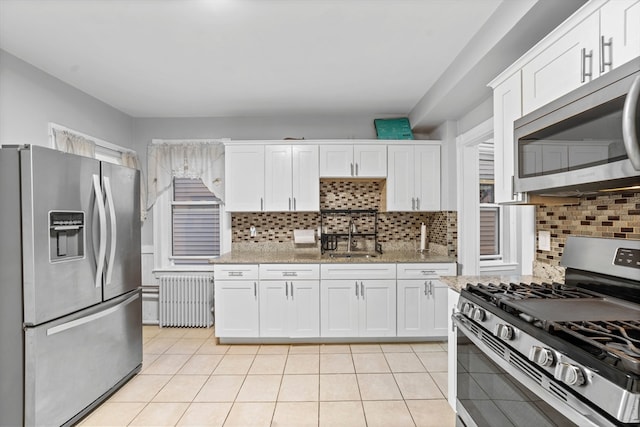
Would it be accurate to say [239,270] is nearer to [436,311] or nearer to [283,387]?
[283,387]

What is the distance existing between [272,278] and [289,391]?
1.18 meters

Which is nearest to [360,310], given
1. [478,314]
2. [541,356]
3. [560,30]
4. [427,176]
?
[427,176]

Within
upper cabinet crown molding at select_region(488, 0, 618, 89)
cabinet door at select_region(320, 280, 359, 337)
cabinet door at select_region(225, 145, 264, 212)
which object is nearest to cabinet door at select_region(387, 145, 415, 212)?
cabinet door at select_region(320, 280, 359, 337)

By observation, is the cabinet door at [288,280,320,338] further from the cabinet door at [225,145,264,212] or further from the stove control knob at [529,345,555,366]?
the stove control knob at [529,345,555,366]

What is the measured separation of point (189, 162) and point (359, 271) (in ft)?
7.94

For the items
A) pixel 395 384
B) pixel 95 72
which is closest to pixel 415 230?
pixel 395 384

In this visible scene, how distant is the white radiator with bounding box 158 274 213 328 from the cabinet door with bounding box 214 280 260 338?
61 cm

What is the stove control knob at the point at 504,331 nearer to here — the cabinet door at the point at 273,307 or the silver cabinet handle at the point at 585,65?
the silver cabinet handle at the point at 585,65

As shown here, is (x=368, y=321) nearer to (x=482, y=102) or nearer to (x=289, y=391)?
(x=289, y=391)

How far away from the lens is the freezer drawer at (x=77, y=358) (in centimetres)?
200

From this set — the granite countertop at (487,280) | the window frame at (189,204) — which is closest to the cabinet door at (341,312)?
the granite countertop at (487,280)

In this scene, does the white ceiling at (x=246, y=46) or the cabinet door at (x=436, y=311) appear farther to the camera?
the cabinet door at (x=436, y=311)

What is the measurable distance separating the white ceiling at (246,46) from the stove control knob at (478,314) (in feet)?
4.96

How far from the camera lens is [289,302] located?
3.64 meters
